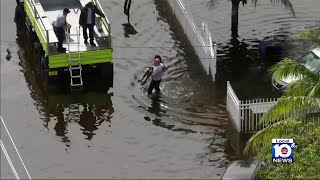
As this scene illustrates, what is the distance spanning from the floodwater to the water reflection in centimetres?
3

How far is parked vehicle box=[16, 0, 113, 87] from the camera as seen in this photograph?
72.9ft

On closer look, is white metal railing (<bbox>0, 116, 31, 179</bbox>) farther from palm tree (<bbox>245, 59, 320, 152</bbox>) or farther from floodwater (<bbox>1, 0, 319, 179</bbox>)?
palm tree (<bbox>245, 59, 320, 152</bbox>)

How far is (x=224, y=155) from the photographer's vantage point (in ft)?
62.6

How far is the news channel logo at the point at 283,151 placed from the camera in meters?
13.6

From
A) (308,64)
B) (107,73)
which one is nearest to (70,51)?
(107,73)

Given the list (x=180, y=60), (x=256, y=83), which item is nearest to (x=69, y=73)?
(x=180, y=60)

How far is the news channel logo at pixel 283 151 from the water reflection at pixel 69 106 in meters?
7.07

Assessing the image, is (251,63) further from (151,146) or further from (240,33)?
(151,146)

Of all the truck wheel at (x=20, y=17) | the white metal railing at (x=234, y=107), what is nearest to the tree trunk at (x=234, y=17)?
the white metal railing at (x=234, y=107)

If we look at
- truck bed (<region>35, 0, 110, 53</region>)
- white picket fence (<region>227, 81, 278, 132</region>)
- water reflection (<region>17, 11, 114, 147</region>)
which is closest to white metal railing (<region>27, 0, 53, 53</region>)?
truck bed (<region>35, 0, 110, 53</region>)

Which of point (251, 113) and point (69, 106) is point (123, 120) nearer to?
point (69, 106)

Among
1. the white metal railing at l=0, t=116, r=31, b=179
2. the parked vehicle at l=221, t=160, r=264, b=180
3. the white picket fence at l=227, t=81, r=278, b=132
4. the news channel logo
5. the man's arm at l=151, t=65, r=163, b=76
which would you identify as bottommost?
the white metal railing at l=0, t=116, r=31, b=179

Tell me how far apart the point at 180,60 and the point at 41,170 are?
7.72m

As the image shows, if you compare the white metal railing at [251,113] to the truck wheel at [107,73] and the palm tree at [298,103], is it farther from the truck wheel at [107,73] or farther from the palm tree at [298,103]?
the truck wheel at [107,73]
